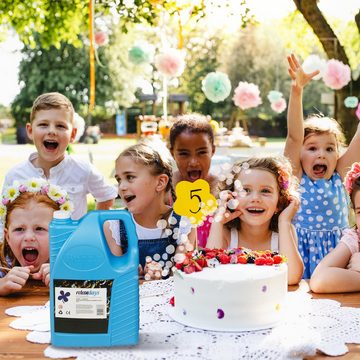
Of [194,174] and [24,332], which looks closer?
[24,332]

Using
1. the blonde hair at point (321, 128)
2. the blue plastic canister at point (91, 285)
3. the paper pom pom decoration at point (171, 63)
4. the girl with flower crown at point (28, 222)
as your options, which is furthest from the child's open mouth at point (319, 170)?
the paper pom pom decoration at point (171, 63)

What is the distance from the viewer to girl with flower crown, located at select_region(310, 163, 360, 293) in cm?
172

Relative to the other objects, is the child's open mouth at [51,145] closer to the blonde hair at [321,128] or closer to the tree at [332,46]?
the blonde hair at [321,128]

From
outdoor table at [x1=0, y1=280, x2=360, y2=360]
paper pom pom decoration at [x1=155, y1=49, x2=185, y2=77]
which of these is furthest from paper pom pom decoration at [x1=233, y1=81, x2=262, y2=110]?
outdoor table at [x1=0, y1=280, x2=360, y2=360]

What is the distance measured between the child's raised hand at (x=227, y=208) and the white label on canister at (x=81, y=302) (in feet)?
2.09

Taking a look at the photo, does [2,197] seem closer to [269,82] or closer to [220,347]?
[220,347]

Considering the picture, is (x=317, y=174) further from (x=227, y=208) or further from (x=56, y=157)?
(x=56, y=157)

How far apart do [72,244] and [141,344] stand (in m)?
0.27

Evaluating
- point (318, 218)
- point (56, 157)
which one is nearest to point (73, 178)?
point (56, 157)

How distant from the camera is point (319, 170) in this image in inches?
116

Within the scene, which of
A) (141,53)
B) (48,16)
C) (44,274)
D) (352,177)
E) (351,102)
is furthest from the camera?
(141,53)

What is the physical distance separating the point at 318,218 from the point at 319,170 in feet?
0.86

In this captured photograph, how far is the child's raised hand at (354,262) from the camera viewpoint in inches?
73.7

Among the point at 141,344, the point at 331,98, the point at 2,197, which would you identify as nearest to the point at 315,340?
the point at 141,344
